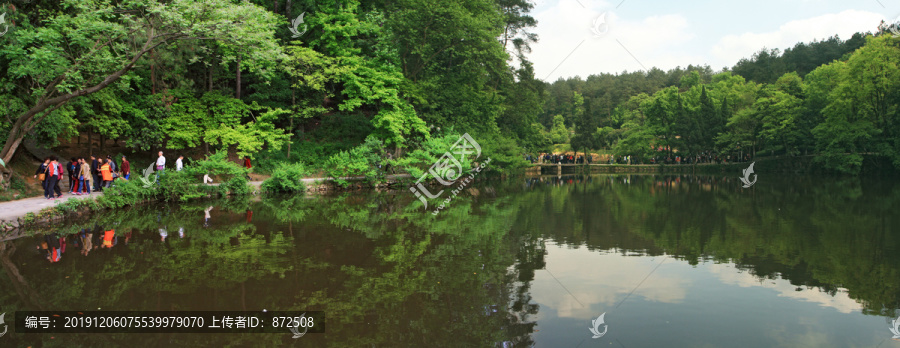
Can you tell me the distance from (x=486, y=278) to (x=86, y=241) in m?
8.14

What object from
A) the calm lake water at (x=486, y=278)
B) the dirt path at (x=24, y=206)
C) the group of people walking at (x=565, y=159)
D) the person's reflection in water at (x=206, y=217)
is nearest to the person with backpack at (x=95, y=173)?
the dirt path at (x=24, y=206)

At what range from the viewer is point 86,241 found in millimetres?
9812

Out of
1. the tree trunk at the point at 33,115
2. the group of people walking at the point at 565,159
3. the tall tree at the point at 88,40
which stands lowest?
the group of people walking at the point at 565,159

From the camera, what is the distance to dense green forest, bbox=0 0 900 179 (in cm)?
1461

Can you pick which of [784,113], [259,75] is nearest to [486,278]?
[259,75]

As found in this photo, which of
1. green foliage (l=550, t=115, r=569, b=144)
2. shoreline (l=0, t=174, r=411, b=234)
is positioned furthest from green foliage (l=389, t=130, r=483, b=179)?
green foliage (l=550, t=115, r=569, b=144)

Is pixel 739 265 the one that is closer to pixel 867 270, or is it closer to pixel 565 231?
pixel 867 270

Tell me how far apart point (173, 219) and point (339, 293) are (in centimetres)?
871

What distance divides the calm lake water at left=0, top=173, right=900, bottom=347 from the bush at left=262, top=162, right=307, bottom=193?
6.59m

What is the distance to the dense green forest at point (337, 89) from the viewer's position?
1461 centimetres

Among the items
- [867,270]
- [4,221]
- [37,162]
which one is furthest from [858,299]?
[37,162]

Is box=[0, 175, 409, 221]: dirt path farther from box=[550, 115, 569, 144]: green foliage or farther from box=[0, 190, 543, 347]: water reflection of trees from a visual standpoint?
box=[550, 115, 569, 144]: green foliage

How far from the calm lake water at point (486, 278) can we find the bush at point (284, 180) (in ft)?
21.6

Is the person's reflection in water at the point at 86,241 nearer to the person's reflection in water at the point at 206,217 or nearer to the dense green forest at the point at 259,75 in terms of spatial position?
the person's reflection in water at the point at 206,217
